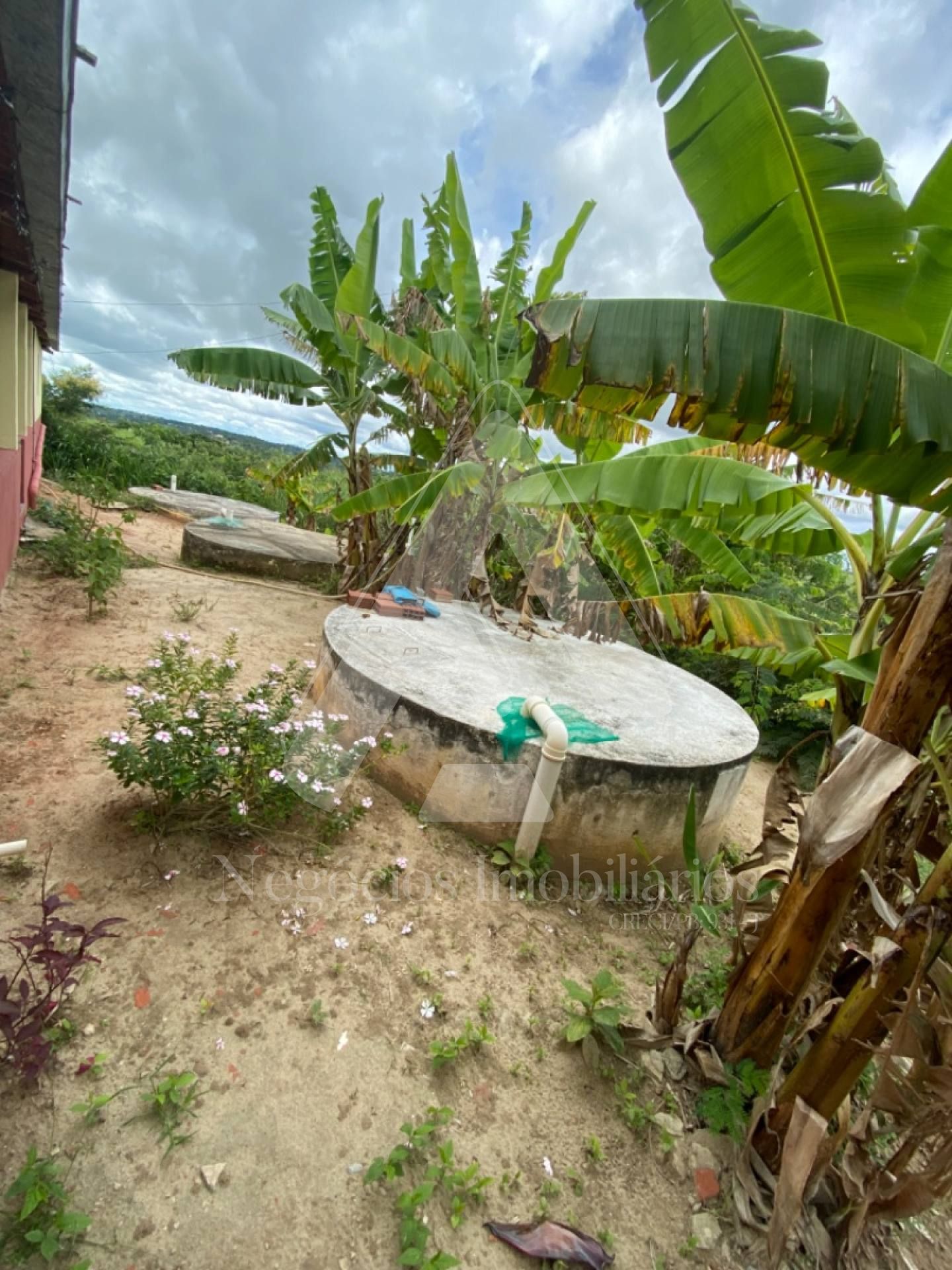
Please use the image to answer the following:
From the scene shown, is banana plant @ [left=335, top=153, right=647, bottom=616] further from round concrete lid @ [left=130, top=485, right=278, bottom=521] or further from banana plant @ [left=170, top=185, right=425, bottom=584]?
round concrete lid @ [left=130, top=485, right=278, bottom=521]

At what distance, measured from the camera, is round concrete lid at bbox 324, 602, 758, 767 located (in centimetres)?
322

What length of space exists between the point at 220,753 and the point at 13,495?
426cm

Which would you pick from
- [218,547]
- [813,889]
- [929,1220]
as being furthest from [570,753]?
[218,547]

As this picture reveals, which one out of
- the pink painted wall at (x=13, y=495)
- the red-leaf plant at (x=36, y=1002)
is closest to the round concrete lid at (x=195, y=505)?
the pink painted wall at (x=13, y=495)

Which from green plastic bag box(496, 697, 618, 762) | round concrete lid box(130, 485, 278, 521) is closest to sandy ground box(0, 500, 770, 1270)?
green plastic bag box(496, 697, 618, 762)

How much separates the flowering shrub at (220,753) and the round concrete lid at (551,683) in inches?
27.2

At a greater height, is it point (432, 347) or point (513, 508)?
point (432, 347)

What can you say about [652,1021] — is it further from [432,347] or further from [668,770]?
[432,347]

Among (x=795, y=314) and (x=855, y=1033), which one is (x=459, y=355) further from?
(x=855, y=1033)

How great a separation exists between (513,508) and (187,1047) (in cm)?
512

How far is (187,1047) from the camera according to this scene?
175 cm

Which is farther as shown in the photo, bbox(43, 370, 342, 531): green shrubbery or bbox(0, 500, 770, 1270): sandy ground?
bbox(43, 370, 342, 531): green shrubbery

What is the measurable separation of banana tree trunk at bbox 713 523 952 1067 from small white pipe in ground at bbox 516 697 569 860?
3.88ft

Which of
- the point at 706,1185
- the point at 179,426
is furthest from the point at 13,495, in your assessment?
the point at 179,426
